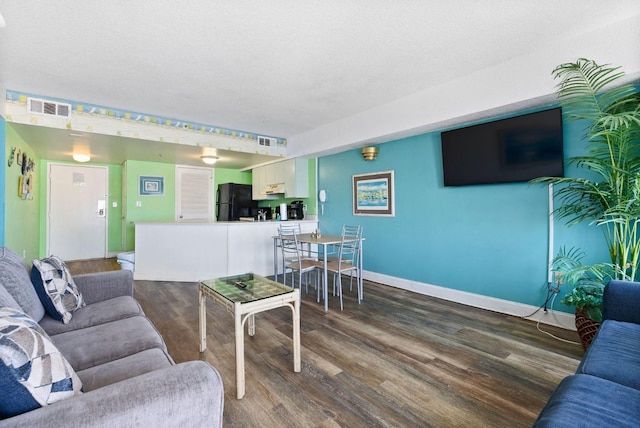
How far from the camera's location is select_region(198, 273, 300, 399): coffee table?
1.80 m

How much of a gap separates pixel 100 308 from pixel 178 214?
476 cm

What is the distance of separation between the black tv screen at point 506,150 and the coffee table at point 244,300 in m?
2.42

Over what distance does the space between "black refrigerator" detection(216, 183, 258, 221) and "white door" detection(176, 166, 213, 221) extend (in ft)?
0.84

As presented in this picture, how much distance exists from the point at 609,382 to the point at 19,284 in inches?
112

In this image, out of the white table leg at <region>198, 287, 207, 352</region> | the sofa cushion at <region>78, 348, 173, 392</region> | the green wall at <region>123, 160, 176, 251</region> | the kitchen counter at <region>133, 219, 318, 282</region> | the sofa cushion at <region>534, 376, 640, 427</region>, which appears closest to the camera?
the sofa cushion at <region>534, 376, 640, 427</region>

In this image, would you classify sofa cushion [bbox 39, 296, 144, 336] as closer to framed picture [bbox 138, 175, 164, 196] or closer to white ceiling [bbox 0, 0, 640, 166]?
white ceiling [bbox 0, 0, 640, 166]

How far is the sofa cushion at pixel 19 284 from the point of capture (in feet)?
5.10

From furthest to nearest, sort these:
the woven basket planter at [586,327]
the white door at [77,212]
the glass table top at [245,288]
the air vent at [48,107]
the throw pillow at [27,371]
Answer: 1. the white door at [77,212]
2. the air vent at [48,107]
3. the woven basket planter at [586,327]
4. the glass table top at [245,288]
5. the throw pillow at [27,371]

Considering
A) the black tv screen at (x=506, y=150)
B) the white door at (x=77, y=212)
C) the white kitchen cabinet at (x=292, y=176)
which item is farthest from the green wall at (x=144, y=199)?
the black tv screen at (x=506, y=150)

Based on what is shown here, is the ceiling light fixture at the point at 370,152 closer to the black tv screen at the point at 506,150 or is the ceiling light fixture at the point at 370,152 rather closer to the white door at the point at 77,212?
Answer: the black tv screen at the point at 506,150

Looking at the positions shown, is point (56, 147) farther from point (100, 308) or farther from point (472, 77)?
point (472, 77)

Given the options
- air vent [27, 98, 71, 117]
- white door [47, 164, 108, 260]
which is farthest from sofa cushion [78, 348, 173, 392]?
white door [47, 164, 108, 260]

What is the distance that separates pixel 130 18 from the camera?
207cm

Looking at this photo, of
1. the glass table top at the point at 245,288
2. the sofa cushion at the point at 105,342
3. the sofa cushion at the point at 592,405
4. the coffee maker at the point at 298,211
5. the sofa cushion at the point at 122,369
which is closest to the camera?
the sofa cushion at the point at 592,405
